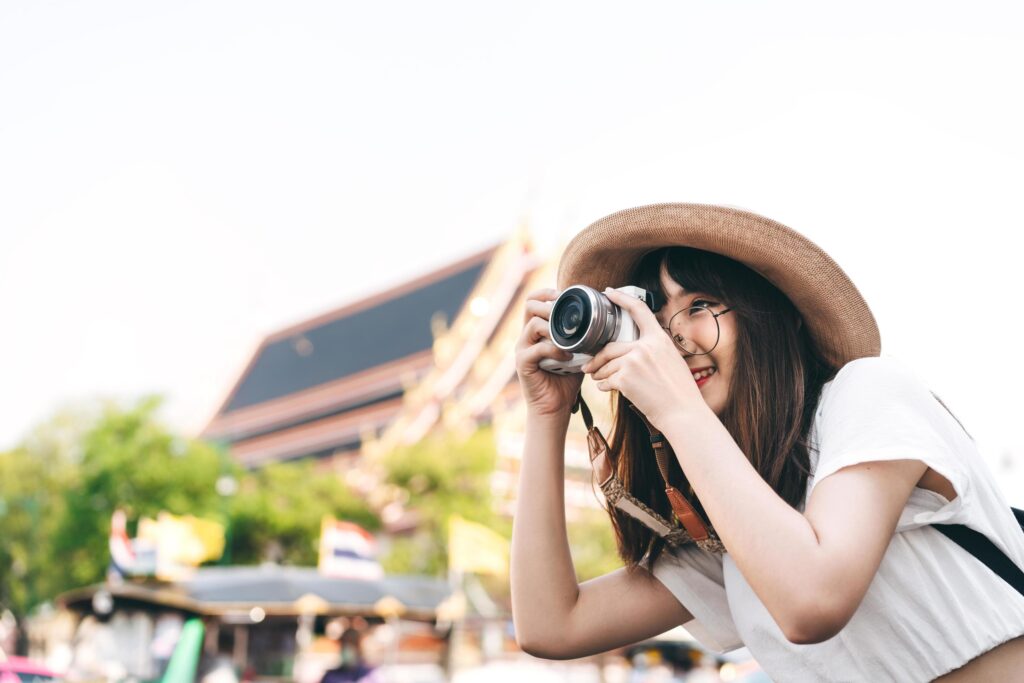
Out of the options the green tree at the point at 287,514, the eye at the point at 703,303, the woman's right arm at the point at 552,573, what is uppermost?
the green tree at the point at 287,514

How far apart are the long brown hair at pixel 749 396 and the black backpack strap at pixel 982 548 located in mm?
157

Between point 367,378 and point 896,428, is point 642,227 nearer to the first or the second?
point 896,428

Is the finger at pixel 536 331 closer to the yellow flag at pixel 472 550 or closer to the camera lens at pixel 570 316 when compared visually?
the camera lens at pixel 570 316

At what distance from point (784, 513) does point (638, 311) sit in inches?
11.2

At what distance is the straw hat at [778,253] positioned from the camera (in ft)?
3.72

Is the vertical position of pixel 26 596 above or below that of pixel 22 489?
below

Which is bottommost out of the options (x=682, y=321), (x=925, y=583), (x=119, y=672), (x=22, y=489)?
(x=925, y=583)

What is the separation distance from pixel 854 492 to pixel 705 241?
1.26 feet

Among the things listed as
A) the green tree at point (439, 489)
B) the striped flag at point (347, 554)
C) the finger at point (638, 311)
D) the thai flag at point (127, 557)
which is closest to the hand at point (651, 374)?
the finger at point (638, 311)

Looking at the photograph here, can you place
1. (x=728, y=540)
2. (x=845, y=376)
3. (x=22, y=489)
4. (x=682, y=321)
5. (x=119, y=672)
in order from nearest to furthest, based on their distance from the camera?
(x=728, y=540)
(x=845, y=376)
(x=682, y=321)
(x=119, y=672)
(x=22, y=489)

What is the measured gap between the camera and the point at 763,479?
0.97 meters

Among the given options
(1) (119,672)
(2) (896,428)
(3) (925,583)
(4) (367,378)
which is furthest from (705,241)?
(4) (367,378)

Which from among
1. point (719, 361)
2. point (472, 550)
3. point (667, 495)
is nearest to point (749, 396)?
point (719, 361)

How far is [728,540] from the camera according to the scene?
2.96 feet
